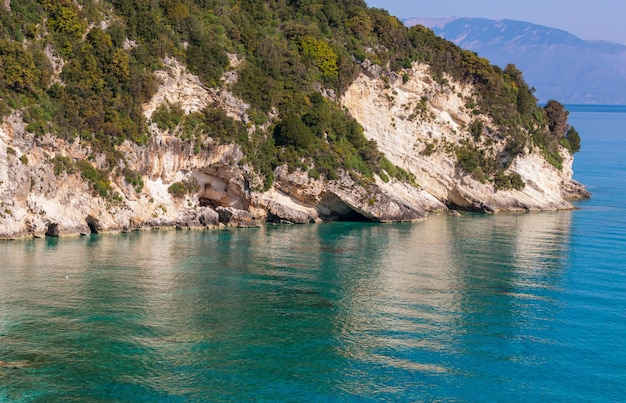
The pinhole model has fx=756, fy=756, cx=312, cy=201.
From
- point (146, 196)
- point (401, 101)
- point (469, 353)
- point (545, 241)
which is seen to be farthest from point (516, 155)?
point (469, 353)

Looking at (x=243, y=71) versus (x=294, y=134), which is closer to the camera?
(x=294, y=134)

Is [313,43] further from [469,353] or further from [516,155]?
[469,353]

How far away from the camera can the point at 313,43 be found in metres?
75.9

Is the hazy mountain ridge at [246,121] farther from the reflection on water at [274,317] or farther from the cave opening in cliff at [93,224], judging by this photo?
the reflection on water at [274,317]

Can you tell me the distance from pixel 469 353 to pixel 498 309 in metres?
7.49

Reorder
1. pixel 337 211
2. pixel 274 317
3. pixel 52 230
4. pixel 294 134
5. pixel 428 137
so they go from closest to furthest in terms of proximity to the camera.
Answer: pixel 274 317 → pixel 52 230 → pixel 294 134 → pixel 337 211 → pixel 428 137

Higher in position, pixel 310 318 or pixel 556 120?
pixel 556 120

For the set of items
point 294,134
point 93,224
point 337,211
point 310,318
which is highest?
point 294,134

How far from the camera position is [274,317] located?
3684 cm

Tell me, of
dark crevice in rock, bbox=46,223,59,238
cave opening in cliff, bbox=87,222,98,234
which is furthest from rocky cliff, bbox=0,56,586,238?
cave opening in cliff, bbox=87,222,98,234

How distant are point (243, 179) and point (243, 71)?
36.0ft

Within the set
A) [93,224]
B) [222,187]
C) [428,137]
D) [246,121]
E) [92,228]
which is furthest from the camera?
[428,137]

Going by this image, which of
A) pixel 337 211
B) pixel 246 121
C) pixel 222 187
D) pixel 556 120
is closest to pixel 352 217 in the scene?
pixel 337 211

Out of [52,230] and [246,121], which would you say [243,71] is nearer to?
[246,121]
